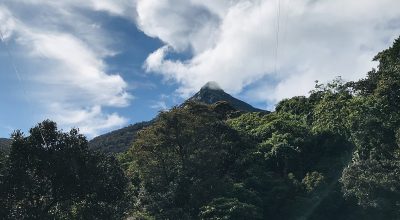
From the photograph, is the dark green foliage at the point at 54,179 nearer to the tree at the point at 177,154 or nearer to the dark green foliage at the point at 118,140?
the tree at the point at 177,154

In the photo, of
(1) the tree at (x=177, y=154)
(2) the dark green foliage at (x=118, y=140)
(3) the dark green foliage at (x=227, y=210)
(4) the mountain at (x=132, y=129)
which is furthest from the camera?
(4) the mountain at (x=132, y=129)

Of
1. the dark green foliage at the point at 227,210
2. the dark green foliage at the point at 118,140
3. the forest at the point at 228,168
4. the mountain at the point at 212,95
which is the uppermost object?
the mountain at the point at 212,95

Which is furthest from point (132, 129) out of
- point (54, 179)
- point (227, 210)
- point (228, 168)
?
point (54, 179)

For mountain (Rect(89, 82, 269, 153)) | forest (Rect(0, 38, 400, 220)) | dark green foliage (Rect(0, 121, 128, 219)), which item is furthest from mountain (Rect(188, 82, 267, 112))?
dark green foliage (Rect(0, 121, 128, 219))

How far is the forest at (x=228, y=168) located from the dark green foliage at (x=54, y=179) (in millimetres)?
53

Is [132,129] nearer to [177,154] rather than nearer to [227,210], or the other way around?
[177,154]

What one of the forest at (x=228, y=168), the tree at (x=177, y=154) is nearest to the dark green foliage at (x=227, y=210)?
the forest at (x=228, y=168)

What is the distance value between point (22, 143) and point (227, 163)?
21.4 meters

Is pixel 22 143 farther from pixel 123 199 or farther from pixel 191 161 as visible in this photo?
pixel 191 161

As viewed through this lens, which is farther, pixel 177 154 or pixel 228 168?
pixel 228 168

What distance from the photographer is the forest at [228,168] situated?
80.6 ft

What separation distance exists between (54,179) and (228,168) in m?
20.1

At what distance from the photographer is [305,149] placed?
44.0 m

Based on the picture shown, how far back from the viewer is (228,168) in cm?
4178
